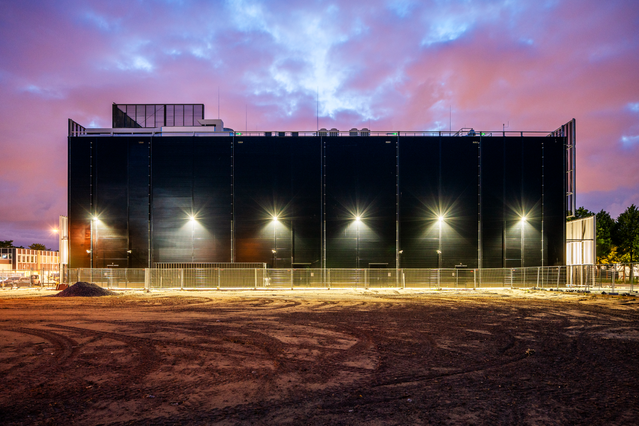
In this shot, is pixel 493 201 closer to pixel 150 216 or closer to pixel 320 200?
pixel 320 200

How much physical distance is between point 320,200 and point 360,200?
4.01 m

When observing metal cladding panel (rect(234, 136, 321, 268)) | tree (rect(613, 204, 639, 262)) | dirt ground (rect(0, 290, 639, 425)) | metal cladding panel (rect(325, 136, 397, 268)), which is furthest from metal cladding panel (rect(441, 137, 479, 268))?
tree (rect(613, 204, 639, 262))

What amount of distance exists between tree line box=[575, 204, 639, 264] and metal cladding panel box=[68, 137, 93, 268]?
7238 cm

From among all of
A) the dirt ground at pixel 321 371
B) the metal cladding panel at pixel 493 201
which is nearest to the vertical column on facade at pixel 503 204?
the metal cladding panel at pixel 493 201

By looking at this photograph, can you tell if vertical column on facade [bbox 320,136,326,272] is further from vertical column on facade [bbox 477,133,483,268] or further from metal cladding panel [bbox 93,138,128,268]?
metal cladding panel [bbox 93,138,128,268]

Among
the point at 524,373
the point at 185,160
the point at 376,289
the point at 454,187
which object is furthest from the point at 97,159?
the point at 524,373

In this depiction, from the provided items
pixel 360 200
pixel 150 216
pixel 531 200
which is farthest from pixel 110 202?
pixel 531 200

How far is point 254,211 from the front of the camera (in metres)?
39.6

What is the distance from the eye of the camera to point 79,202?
39750mm

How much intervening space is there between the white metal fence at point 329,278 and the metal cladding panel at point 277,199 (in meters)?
3.67

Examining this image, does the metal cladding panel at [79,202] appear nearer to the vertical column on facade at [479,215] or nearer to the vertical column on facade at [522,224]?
the vertical column on facade at [479,215]

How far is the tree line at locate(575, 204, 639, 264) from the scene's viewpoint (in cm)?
6328

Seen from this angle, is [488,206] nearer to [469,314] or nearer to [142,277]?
[469,314]

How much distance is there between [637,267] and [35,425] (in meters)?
33.9
